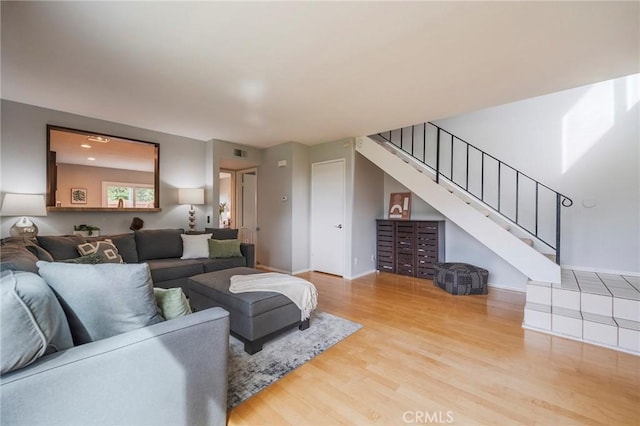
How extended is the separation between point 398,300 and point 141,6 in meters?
3.73

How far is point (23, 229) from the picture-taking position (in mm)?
3023

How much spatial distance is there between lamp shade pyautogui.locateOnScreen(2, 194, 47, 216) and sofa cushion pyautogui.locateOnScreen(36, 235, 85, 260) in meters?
0.31

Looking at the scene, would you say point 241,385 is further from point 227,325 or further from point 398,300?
point 398,300

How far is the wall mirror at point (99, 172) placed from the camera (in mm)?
3449

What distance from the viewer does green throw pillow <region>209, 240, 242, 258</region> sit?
12.8ft

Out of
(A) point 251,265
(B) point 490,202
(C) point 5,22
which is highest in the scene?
(C) point 5,22

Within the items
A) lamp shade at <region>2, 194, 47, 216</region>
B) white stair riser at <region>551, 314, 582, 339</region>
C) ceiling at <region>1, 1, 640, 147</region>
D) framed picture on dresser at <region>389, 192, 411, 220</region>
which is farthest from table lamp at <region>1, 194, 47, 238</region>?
white stair riser at <region>551, 314, 582, 339</region>

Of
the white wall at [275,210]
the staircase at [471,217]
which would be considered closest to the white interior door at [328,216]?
the white wall at [275,210]

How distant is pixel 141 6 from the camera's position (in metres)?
1.66

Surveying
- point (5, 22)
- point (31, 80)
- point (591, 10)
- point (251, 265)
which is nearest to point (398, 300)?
point (251, 265)

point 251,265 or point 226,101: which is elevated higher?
point 226,101

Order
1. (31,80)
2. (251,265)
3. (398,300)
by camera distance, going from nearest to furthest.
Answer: (31,80) → (398,300) → (251,265)

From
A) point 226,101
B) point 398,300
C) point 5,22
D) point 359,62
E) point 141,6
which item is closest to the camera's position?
point 141,6

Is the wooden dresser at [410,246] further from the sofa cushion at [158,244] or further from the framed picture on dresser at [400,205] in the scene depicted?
the sofa cushion at [158,244]
